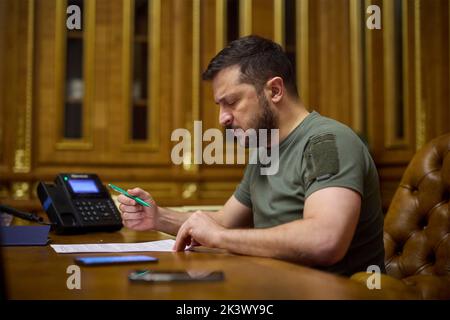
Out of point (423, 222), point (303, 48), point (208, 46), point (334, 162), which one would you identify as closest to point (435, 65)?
point (303, 48)

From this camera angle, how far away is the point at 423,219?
1547 millimetres

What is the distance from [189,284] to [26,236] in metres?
0.71

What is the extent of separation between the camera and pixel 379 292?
0.66 metres

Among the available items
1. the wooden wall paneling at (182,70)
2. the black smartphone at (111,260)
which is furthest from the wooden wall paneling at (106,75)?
the black smartphone at (111,260)

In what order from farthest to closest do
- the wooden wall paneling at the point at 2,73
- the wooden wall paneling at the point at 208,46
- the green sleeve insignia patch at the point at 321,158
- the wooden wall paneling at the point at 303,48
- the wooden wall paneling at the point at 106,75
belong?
the wooden wall paneling at the point at 303,48 < the wooden wall paneling at the point at 208,46 < the wooden wall paneling at the point at 106,75 < the wooden wall paneling at the point at 2,73 < the green sleeve insignia patch at the point at 321,158

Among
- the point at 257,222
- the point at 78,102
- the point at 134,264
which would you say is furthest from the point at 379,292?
the point at 78,102

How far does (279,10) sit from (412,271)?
2.24 metres

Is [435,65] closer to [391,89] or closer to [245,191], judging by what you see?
[391,89]

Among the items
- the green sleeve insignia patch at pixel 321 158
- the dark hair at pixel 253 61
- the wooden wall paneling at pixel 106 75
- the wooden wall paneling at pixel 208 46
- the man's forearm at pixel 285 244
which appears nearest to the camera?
the man's forearm at pixel 285 244

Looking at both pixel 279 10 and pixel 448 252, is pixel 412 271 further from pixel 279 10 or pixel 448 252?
pixel 279 10

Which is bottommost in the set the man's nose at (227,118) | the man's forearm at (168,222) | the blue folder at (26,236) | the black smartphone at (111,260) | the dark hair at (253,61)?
the man's forearm at (168,222)

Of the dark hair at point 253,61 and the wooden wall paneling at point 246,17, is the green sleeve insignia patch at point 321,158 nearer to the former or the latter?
the dark hair at point 253,61

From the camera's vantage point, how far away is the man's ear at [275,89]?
4.87 ft

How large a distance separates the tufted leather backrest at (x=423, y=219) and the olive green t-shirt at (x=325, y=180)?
0.20 m
